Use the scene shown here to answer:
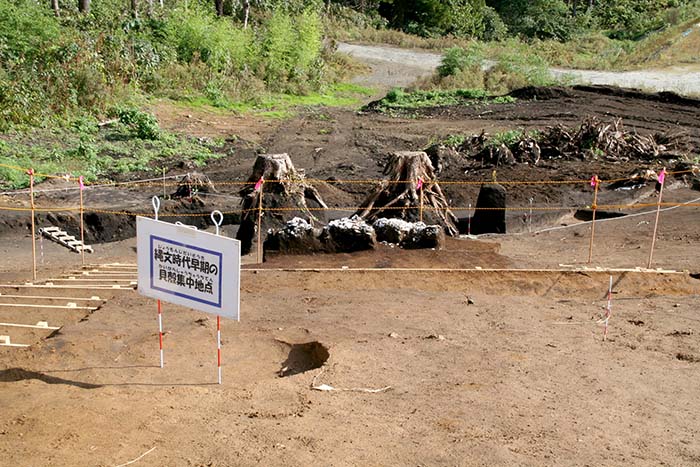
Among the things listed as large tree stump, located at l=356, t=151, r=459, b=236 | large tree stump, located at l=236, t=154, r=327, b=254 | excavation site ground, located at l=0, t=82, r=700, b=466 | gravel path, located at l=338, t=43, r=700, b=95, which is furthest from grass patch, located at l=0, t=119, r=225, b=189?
gravel path, located at l=338, t=43, r=700, b=95

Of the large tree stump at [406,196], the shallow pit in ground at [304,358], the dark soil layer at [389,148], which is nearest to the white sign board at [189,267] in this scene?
the shallow pit in ground at [304,358]

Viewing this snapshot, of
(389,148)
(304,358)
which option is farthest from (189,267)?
(389,148)

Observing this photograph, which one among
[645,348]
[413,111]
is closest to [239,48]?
[413,111]

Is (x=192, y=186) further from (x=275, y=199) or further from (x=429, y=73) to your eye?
(x=429, y=73)

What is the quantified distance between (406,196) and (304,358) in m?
8.72

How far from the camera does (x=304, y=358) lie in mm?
9156

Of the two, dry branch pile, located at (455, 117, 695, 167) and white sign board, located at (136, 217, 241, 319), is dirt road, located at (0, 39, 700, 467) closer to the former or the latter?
white sign board, located at (136, 217, 241, 319)

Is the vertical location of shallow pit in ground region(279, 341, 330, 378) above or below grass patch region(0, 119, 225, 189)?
above

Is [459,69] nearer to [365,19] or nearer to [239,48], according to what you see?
[239,48]

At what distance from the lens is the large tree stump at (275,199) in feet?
55.9

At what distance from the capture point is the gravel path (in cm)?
3941

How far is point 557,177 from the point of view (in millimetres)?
22125

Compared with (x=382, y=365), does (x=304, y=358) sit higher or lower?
lower

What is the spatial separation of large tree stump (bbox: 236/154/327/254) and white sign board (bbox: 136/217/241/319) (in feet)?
28.5
